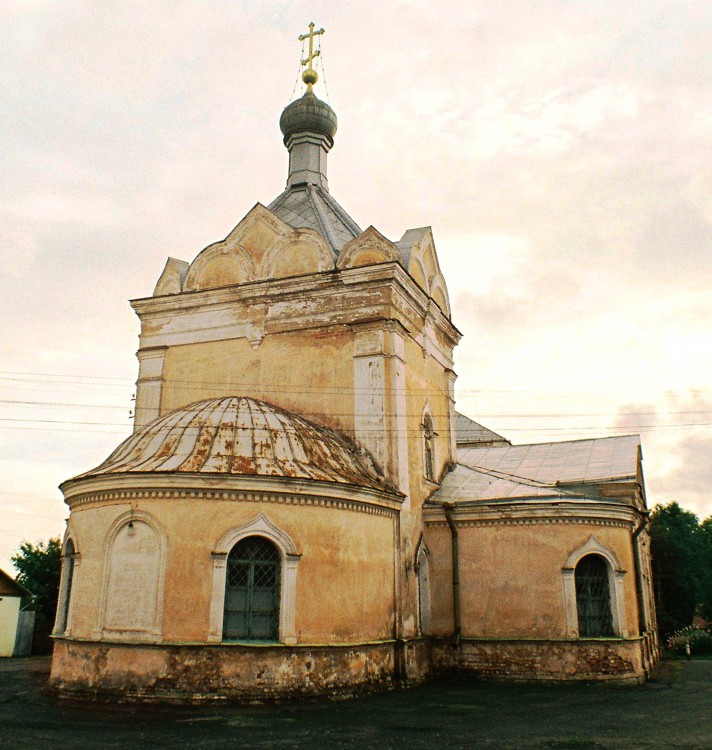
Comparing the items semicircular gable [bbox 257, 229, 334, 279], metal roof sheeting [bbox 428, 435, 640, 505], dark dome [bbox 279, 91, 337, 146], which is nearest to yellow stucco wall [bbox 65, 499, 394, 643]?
metal roof sheeting [bbox 428, 435, 640, 505]

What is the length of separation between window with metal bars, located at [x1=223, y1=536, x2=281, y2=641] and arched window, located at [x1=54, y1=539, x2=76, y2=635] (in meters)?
2.92

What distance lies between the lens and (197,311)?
16.6 metres

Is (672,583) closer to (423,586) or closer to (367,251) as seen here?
(423,586)

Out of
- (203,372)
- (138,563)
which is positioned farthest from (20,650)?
(138,563)

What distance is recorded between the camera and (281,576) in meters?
11.4

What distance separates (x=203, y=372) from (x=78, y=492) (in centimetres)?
473

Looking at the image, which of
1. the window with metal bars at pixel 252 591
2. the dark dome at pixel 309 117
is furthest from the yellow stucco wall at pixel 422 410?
the dark dome at pixel 309 117

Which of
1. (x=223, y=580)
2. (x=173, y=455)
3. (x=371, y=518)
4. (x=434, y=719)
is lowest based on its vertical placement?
(x=434, y=719)

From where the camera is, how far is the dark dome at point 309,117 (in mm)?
20016

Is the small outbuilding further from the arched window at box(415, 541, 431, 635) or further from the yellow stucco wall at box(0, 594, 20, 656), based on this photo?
the arched window at box(415, 541, 431, 635)

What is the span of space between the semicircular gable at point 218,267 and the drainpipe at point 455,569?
6760 mm

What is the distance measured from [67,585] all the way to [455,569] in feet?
23.7

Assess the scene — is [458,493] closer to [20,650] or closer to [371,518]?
[371,518]

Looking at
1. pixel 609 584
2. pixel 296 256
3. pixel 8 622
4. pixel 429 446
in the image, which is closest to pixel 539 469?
pixel 429 446
